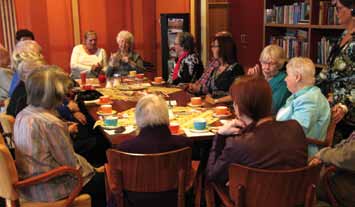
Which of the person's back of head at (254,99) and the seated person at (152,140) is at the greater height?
the person's back of head at (254,99)

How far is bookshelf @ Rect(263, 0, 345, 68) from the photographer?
4223 mm

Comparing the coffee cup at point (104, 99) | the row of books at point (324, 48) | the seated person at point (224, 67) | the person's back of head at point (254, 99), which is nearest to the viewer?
the person's back of head at point (254, 99)

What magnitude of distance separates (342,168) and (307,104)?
485 mm

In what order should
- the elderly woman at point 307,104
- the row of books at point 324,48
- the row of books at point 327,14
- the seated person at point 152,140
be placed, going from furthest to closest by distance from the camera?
the row of books at point 324,48, the row of books at point 327,14, the elderly woman at point 307,104, the seated person at point 152,140

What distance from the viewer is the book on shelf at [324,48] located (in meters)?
4.21

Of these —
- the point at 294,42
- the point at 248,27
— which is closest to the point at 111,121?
the point at 294,42

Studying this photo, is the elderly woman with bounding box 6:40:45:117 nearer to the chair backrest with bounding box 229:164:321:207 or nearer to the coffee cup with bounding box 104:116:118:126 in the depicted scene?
the coffee cup with bounding box 104:116:118:126

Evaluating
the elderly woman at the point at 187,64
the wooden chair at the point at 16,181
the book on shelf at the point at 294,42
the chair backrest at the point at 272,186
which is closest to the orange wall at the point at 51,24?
the elderly woman at the point at 187,64

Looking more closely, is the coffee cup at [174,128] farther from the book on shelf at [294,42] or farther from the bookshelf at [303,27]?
the book on shelf at [294,42]

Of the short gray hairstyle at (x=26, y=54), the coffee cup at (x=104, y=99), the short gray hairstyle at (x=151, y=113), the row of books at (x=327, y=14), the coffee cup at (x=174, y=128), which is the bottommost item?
the coffee cup at (x=174, y=128)

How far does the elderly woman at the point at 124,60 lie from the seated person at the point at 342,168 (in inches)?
111

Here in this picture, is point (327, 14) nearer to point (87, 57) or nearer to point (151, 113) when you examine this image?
point (151, 113)

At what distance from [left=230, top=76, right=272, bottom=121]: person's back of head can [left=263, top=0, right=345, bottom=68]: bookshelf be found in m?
2.26

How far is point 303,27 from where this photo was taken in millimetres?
4484
